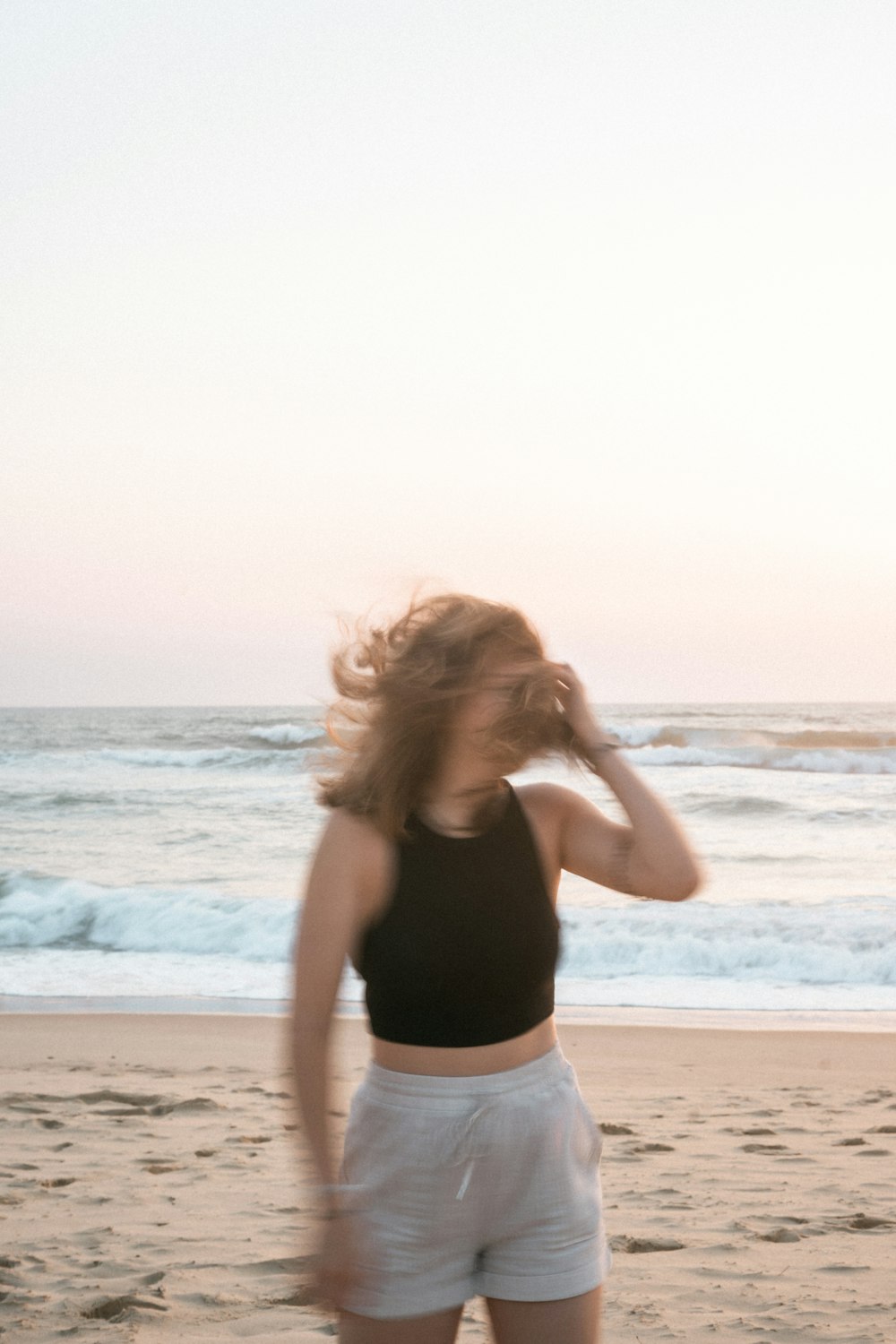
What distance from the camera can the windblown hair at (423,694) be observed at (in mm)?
2000

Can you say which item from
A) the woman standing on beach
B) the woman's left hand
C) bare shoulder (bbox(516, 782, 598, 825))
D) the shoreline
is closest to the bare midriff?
the woman standing on beach

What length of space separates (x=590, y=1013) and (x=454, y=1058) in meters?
7.88

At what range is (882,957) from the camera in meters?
11.2

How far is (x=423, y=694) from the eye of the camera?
202 cm

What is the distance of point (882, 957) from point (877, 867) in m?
5.67

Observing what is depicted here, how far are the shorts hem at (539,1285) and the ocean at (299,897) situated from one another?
765 mm

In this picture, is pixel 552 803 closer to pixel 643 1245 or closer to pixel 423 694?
pixel 423 694

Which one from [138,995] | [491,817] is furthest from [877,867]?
[491,817]

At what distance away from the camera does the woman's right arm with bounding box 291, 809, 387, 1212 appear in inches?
73.9

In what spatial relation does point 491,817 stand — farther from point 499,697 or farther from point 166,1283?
point 166,1283

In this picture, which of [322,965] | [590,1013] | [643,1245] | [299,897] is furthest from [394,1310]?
[299,897]

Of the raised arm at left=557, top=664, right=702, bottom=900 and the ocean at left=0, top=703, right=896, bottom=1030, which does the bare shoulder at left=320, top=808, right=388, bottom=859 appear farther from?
the raised arm at left=557, top=664, right=702, bottom=900

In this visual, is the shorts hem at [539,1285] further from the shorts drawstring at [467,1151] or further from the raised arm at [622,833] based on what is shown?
the raised arm at [622,833]

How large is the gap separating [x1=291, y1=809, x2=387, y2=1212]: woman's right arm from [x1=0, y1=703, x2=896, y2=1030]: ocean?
0.84 feet
